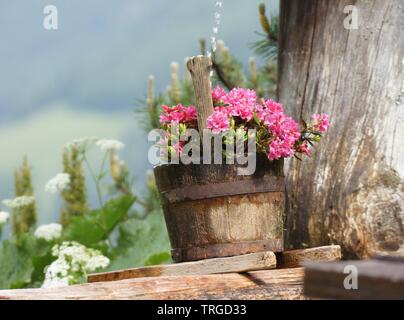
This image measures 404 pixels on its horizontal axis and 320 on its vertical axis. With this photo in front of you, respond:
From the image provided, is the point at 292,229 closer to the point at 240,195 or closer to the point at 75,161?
the point at 240,195

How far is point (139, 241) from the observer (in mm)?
6582

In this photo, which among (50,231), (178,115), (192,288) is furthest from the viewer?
(50,231)

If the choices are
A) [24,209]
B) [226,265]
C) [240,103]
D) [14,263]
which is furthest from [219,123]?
[24,209]

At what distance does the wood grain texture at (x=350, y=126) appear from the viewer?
4863 millimetres

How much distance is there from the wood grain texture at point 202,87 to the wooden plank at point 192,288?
2.83ft

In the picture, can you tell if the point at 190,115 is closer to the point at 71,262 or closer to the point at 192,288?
the point at 192,288

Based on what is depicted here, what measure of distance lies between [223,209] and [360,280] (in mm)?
2017

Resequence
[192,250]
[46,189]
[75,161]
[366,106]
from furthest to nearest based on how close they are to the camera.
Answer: [75,161], [46,189], [366,106], [192,250]

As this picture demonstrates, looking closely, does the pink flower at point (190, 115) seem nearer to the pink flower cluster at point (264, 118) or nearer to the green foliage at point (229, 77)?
the pink flower cluster at point (264, 118)

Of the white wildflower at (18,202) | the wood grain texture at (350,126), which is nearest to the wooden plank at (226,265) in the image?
the wood grain texture at (350,126)

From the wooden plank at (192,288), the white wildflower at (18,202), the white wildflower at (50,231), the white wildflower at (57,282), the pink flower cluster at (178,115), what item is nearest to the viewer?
the wooden plank at (192,288)

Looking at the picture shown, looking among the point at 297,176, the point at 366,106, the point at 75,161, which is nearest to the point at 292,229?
the point at 297,176

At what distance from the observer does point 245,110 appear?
432 cm

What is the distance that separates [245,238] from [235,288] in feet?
1.09
